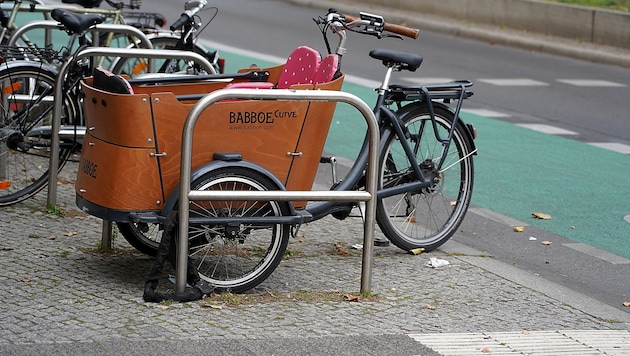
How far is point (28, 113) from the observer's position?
24.2 ft

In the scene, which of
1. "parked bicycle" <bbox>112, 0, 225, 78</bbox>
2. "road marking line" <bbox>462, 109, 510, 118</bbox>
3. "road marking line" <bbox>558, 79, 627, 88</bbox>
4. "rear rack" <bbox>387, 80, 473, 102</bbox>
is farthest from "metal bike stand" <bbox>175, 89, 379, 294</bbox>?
"road marking line" <bbox>558, 79, 627, 88</bbox>

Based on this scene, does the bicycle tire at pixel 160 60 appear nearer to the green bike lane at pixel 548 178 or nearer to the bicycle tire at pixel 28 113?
the green bike lane at pixel 548 178

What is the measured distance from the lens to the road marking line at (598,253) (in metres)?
7.10

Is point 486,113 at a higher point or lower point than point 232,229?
lower

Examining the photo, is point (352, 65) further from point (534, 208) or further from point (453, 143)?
point (453, 143)

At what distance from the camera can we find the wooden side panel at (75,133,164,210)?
5559 millimetres

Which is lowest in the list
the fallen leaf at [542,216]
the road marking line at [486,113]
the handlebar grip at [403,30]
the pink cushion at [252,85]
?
the fallen leaf at [542,216]

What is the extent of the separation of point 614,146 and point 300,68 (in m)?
5.71

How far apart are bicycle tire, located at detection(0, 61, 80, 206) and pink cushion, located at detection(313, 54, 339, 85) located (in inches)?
74.0

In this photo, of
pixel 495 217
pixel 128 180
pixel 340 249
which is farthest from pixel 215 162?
pixel 495 217

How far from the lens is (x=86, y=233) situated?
22.2 feet

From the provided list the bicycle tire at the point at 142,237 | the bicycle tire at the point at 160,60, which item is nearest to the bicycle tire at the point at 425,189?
the bicycle tire at the point at 142,237

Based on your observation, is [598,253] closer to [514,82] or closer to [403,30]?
[403,30]

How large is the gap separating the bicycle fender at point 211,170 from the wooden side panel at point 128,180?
0.10 m
